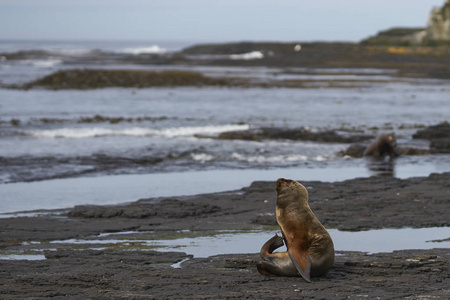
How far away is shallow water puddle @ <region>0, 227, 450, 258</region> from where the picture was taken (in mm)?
8383

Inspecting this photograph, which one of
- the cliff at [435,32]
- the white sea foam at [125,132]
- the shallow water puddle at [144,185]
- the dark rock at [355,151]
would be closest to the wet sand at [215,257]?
the shallow water puddle at [144,185]

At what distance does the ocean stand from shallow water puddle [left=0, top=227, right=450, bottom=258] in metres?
3.09

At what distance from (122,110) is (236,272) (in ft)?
80.3

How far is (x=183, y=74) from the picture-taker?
52.2 meters

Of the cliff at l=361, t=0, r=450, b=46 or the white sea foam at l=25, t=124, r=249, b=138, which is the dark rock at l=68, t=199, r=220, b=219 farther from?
the cliff at l=361, t=0, r=450, b=46

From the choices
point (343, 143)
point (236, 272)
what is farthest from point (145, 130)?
point (236, 272)

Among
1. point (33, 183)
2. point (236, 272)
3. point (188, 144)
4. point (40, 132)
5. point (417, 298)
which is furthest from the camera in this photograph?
point (40, 132)

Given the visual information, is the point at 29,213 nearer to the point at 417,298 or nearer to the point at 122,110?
the point at 417,298

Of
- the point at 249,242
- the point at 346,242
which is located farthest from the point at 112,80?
the point at 346,242

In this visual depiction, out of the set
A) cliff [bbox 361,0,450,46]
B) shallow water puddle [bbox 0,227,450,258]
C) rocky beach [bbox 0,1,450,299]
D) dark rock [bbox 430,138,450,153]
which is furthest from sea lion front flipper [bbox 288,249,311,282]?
cliff [bbox 361,0,450,46]

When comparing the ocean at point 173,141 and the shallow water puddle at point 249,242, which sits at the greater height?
the shallow water puddle at point 249,242

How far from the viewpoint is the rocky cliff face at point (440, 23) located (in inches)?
3930

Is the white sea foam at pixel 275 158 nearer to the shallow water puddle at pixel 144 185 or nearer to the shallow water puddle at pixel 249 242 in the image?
the shallow water puddle at pixel 144 185

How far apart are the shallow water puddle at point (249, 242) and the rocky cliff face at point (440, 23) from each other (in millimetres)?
96185
